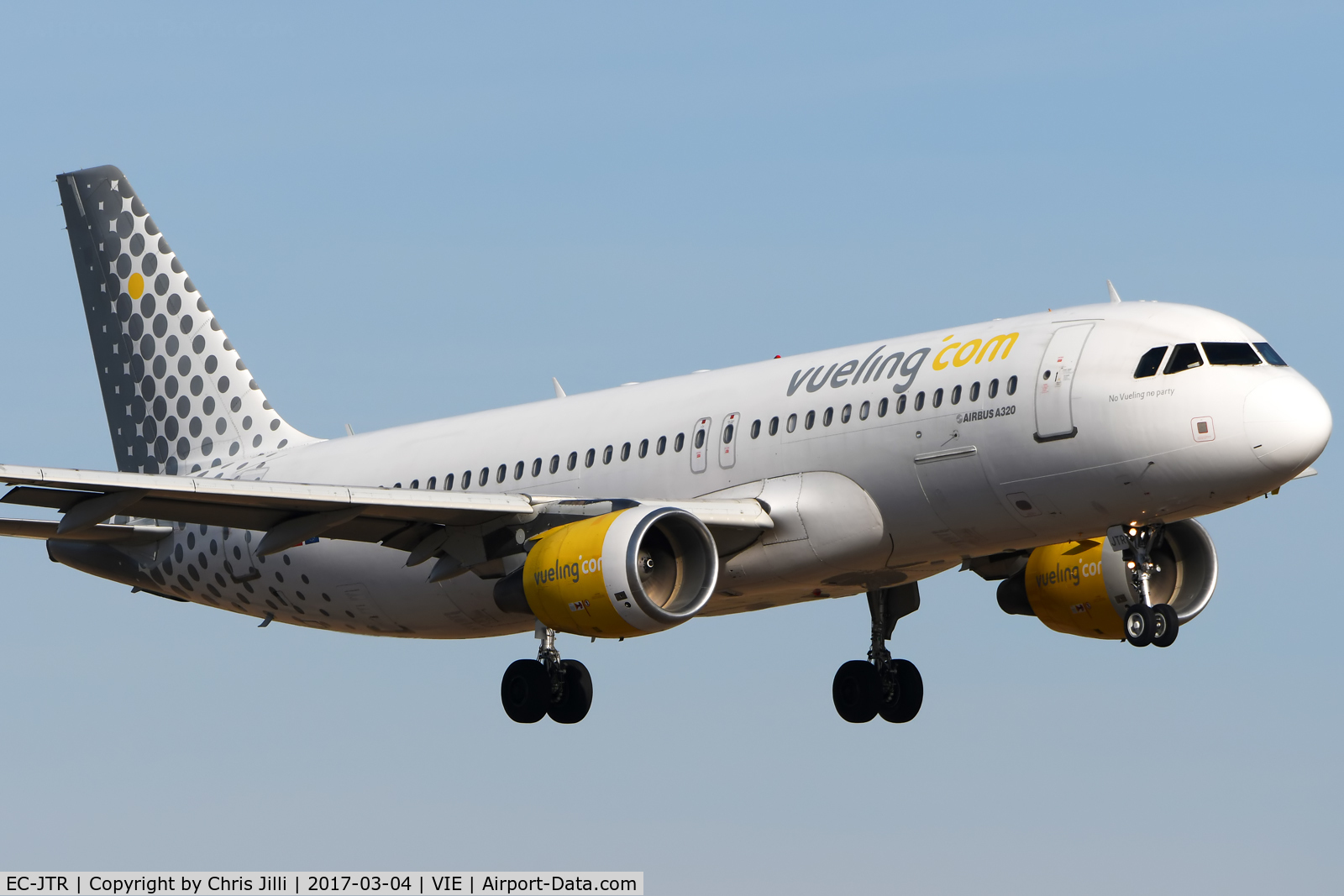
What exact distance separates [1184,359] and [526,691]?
12839mm

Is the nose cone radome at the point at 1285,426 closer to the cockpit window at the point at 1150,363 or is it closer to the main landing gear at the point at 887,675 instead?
the cockpit window at the point at 1150,363

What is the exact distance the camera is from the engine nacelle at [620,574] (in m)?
30.0

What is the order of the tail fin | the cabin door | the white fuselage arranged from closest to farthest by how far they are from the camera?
the white fuselage, the cabin door, the tail fin

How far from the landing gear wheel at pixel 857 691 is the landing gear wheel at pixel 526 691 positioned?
5000mm

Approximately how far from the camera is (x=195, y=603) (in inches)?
1608

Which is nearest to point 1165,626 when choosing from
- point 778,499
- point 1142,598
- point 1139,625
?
point 1139,625

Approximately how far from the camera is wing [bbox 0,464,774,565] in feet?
98.9

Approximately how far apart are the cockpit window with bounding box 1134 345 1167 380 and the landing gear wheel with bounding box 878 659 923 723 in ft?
32.7

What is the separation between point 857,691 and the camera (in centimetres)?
3756

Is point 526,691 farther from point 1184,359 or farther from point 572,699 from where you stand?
point 1184,359

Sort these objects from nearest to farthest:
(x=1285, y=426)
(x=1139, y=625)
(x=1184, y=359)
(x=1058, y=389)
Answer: (x=1285, y=426)
(x=1184, y=359)
(x=1058, y=389)
(x=1139, y=625)

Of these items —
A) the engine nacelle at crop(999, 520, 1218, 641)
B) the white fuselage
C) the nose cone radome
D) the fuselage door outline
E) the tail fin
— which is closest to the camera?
the nose cone radome

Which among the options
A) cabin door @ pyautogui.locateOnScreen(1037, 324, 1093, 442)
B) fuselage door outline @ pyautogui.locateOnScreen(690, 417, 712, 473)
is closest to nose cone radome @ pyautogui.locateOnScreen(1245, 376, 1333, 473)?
cabin door @ pyautogui.locateOnScreen(1037, 324, 1093, 442)

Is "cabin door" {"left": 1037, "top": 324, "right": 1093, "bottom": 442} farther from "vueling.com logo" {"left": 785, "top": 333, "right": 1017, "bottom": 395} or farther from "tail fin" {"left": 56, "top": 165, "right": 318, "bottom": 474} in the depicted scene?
"tail fin" {"left": 56, "top": 165, "right": 318, "bottom": 474}
